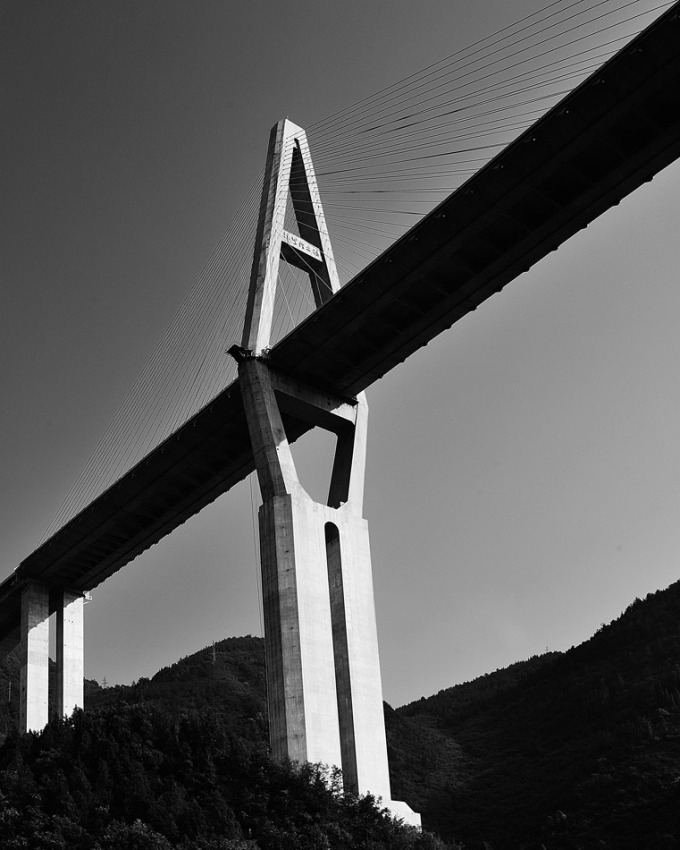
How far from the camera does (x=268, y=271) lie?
38.9m

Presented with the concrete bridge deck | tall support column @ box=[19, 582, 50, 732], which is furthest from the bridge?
tall support column @ box=[19, 582, 50, 732]

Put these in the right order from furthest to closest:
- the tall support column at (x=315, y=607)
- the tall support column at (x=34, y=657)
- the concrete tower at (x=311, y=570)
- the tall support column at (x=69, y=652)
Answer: the tall support column at (x=69, y=652)
the tall support column at (x=34, y=657)
the concrete tower at (x=311, y=570)
the tall support column at (x=315, y=607)

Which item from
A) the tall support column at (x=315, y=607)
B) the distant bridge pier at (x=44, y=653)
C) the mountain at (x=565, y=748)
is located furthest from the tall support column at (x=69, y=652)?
the mountain at (x=565, y=748)

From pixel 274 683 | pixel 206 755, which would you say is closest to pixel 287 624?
pixel 274 683

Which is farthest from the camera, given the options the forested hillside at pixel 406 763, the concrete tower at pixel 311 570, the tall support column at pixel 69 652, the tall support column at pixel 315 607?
the tall support column at pixel 69 652

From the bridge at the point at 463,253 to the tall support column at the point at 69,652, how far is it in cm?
859

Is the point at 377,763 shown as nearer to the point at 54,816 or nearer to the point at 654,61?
the point at 54,816

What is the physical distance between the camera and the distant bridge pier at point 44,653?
50.4 m

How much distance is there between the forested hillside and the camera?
2828cm

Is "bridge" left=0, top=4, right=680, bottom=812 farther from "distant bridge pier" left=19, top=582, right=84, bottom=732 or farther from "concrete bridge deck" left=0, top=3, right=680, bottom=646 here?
"distant bridge pier" left=19, top=582, right=84, bottom=732

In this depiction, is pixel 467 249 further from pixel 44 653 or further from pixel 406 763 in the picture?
pixel 406 763

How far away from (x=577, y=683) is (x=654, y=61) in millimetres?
80674

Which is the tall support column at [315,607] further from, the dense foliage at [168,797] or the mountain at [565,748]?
the mountain at [565,748]

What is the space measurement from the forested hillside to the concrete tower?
75.0 inches
